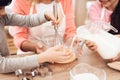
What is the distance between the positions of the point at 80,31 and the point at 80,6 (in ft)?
4.60

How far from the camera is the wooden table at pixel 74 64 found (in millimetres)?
944

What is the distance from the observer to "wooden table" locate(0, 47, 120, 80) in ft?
3.10

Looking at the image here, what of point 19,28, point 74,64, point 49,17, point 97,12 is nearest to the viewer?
point 74,64

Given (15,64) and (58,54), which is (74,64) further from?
(15,64)

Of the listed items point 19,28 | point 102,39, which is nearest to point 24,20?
point 19,28

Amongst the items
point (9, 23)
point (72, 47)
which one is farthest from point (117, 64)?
point (9, 23)

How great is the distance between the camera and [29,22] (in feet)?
4.18

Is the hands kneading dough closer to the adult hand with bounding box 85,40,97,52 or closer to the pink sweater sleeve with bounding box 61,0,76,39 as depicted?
the adult hand with bounding box 85,40,97,52

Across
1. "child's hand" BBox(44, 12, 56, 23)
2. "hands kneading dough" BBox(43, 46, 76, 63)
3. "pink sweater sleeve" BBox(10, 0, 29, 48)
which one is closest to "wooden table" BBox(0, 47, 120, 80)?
"hands kneading dough" BBox(43, 46, 76, 63)

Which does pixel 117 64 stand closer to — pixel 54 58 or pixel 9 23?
Result: pixel 54 58

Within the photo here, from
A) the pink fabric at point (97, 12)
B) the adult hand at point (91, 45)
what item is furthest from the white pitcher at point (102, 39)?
the pink fabric at point (97, 12)

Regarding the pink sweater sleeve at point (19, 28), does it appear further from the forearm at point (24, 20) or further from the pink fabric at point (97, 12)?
the pink fabric at point (97, 12)

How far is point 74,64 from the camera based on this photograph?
3.43ft

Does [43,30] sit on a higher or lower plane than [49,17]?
lower
